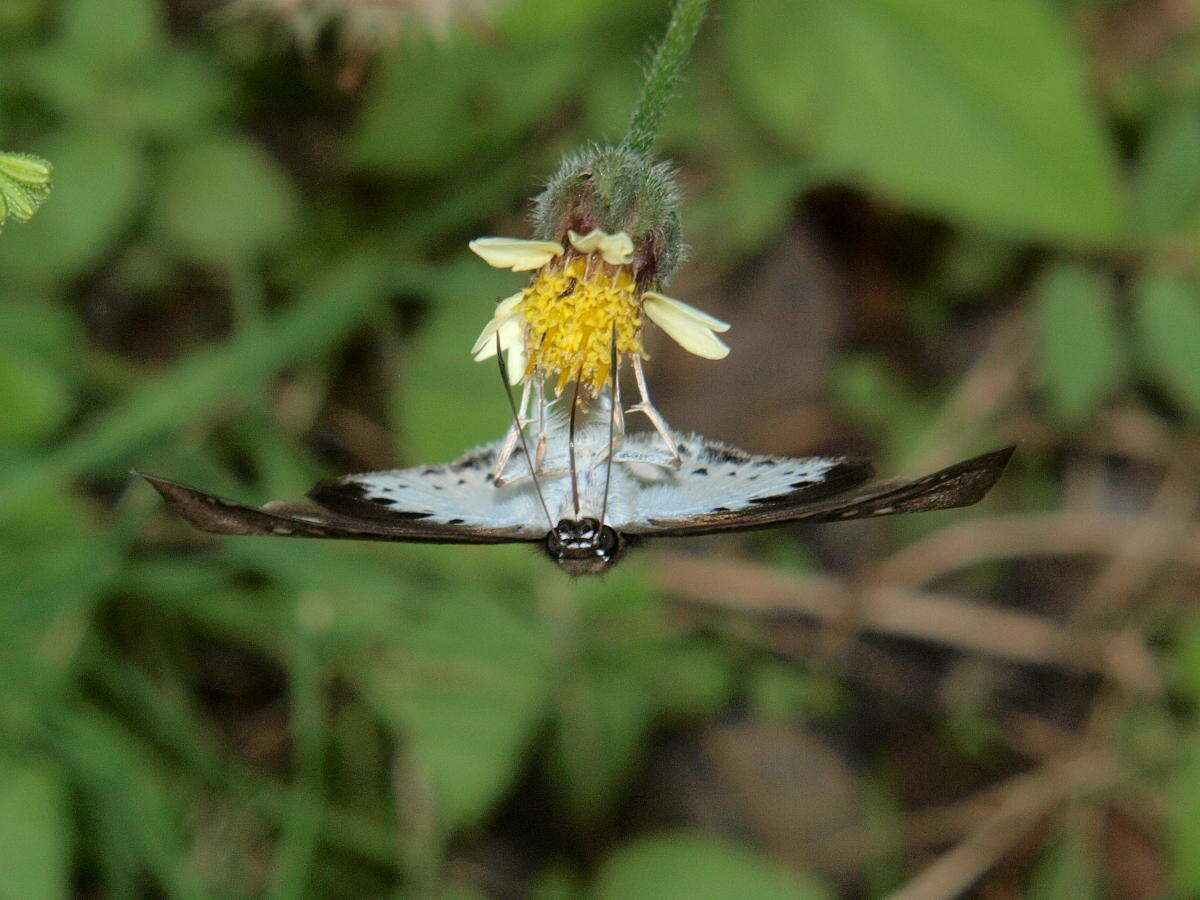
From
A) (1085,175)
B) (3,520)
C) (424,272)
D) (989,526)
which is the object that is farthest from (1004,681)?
(3,520)

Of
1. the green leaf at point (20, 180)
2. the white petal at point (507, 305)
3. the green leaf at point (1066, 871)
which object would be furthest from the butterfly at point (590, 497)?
the green leaf at point (1066, 871)

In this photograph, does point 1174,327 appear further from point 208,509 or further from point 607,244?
point 208,509

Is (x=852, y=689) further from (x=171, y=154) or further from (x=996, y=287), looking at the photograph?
(x=171, y=154)

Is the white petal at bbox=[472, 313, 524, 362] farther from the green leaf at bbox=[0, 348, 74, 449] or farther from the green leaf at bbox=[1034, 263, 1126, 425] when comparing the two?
the green leaf at bbox=[1034, 263, 1126, 425]

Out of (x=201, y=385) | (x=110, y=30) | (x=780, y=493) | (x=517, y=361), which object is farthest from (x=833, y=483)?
(x=110, y=30)

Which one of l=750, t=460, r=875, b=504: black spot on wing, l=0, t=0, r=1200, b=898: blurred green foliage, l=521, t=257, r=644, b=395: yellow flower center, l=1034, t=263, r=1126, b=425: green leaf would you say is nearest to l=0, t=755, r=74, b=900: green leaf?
l=0, t=0, r=1200, b=898: blurred green foliage

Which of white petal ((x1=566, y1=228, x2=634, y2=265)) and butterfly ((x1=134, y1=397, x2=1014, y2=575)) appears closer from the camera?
butterfly ((x1=134, y1=397, x2=1014, y2=575))
